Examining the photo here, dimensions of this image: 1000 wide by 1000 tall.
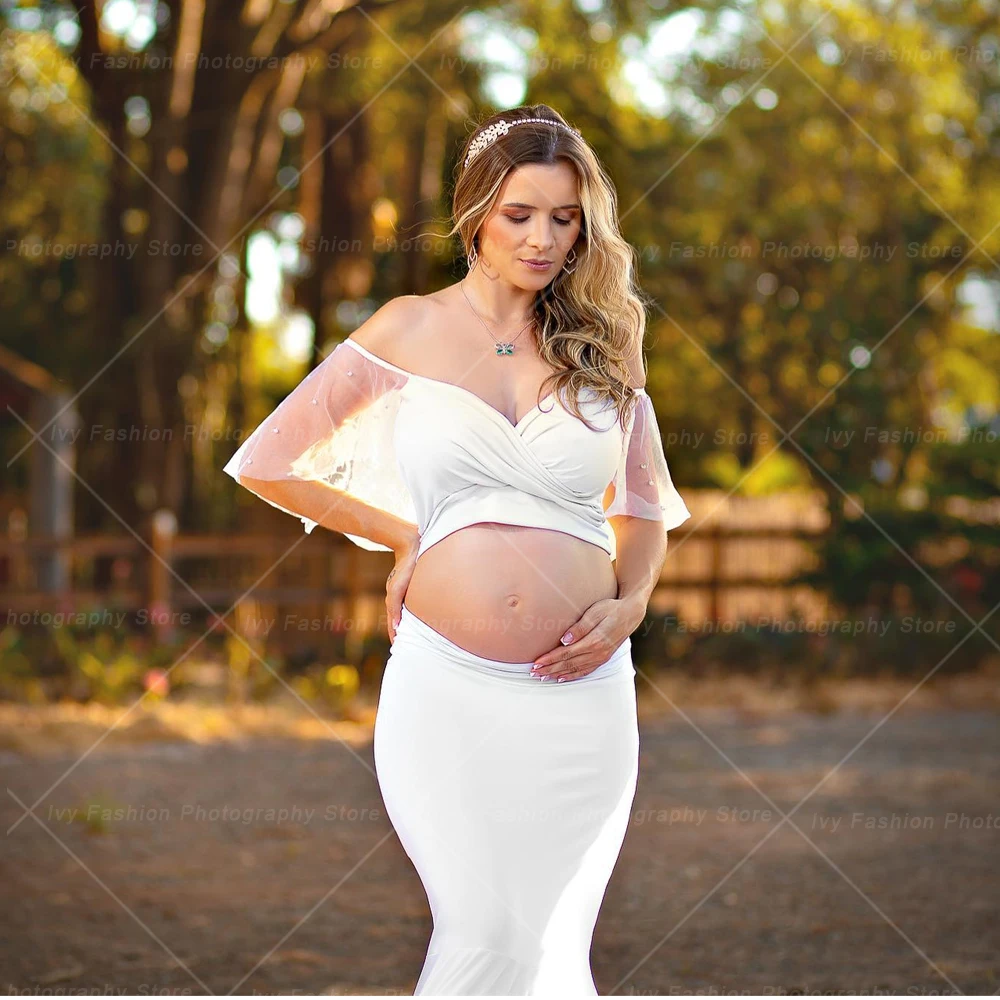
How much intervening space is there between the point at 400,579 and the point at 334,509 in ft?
0.83

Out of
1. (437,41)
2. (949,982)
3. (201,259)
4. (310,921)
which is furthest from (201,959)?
(437,41)

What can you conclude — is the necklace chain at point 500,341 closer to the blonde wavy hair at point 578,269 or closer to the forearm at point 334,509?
the blonde wavy hair at point 578,269

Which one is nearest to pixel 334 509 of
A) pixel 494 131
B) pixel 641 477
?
pixel 641 477

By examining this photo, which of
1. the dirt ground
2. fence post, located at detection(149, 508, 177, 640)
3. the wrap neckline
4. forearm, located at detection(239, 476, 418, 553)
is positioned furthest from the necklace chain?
fence post, located at detection(149, 508, 177, 640)

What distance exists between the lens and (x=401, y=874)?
7.20m

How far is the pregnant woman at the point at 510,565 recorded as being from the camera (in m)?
2.84

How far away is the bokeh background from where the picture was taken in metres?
7.48

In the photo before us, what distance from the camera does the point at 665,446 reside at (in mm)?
14086

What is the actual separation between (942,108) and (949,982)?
12958 millimetres

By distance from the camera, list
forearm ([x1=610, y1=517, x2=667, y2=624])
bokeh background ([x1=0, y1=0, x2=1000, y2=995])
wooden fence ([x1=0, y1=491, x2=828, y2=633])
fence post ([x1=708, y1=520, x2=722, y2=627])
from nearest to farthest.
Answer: forearm ([x1=610, y1=517, x2=667, y2=624])
bokeh background ([x1=0, y1=0, x2=1000, y2=995])
wooden fence ([x1=0, y1=491, x2=828, y2=633])
fence post ([x1=708, y1=520, x2=722, y2=627])

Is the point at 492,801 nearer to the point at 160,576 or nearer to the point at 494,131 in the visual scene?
the point at 494,131

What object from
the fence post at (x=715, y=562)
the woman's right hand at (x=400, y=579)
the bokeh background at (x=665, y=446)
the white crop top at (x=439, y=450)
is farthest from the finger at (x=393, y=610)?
the fence post at (x=715, y=562)

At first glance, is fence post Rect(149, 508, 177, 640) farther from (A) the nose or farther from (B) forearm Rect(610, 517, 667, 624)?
(A) the nose

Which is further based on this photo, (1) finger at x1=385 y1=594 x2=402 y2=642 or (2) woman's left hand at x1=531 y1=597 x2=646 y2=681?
(1) finger at x1=385 y1=594 x2=402 y2=642
